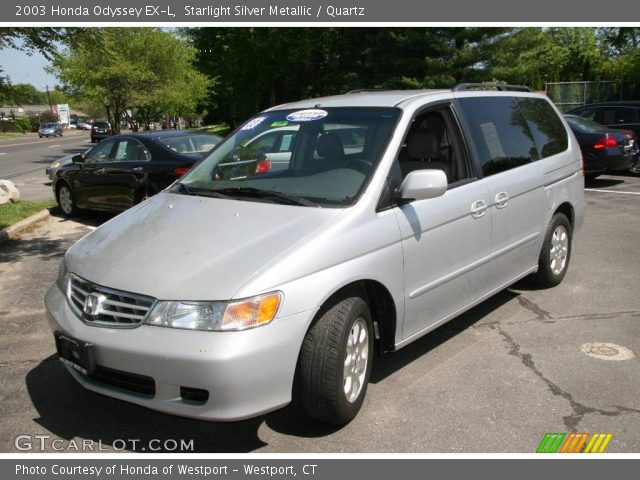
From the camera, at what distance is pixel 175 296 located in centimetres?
306

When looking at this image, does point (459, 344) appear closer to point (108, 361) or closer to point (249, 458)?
point (249, 458)

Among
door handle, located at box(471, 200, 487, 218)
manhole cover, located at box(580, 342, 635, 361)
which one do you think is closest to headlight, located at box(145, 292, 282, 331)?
door handle, located at box(471, 200, 487, 218)

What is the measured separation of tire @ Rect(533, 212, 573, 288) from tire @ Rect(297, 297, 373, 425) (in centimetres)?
277

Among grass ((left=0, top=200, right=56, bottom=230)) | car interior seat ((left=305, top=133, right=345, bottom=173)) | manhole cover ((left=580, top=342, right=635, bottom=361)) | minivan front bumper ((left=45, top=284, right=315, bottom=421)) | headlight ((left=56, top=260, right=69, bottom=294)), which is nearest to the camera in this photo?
minivan front bumper ((left=45, top=284, right=315, bottom=421))

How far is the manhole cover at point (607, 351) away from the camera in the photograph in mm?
4422

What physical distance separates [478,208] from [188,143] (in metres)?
5.91

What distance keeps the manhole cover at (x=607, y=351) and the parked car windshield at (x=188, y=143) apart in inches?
252

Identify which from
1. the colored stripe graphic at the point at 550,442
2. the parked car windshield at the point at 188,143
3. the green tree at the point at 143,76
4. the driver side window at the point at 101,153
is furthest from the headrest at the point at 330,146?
the green tree at the point at 143,76

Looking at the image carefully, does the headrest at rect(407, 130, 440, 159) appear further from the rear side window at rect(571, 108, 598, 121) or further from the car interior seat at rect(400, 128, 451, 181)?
the rear side window at rect(571, 108, 598, 121)

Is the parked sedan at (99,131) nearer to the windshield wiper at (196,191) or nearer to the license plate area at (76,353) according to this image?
the windshield wiper at (196,191)

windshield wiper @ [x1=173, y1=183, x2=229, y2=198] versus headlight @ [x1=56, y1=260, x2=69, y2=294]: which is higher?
windshield wiper @ [x1=173, y1=183, x2=229, y2=198]

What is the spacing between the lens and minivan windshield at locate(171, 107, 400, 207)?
388 cm

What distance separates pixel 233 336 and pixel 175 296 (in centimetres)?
37

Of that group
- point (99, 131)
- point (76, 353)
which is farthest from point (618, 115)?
point (99, 131)
